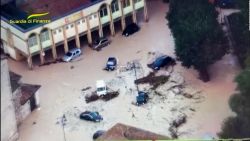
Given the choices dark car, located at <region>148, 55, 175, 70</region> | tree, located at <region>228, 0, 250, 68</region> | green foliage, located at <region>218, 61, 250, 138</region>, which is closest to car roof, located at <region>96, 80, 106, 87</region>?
dark car, located at <region>148, 55, 175, 70</region>

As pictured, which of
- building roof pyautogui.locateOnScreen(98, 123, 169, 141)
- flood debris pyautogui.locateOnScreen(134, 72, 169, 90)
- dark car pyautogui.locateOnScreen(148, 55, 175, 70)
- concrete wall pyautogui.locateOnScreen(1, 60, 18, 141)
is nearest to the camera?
building roof pyautogui.locateOnScreen(98, 123, 169, 141)

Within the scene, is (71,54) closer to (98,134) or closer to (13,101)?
(13,101)

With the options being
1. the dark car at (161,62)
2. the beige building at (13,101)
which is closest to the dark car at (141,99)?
the dark car at (161,62)

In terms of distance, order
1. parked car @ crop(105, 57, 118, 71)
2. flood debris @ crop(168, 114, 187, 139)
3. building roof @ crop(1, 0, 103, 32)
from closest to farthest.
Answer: flood debris @ crop(168, 114, 187, 139) → parked car @ crop(105, 57, 118, 71) → building roof @ crop(1, 0, 103, 32)

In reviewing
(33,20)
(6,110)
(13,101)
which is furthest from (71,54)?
(6,110)

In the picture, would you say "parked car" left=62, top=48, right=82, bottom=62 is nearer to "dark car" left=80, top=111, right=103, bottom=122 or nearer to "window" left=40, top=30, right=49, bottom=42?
"window" left=40, top=30, right=49, bottom=42

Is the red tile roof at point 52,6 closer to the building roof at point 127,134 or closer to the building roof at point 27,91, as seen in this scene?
the building roof at point 27,91
